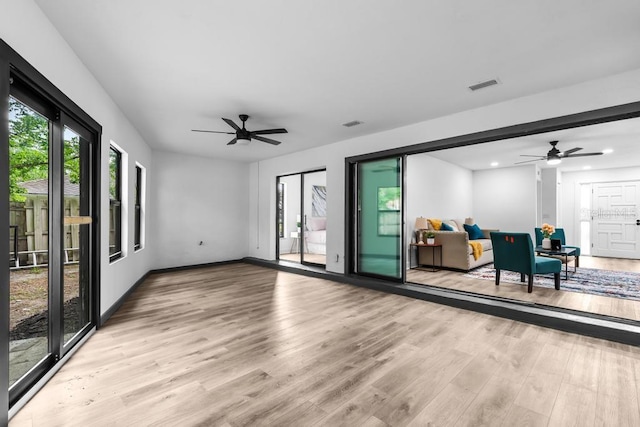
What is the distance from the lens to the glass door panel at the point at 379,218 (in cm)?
511

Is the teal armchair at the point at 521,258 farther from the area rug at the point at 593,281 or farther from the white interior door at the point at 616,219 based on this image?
the white interior door at the point at 616,219

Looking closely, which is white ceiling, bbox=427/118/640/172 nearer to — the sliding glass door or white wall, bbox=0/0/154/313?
white wall, bbox=0/0/154/313

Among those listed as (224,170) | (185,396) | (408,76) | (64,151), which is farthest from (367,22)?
(224,170)

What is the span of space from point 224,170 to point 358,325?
5635 mm

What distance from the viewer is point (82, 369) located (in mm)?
2393

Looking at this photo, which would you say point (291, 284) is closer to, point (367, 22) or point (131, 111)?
point (131, 111)

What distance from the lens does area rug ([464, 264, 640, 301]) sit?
467cm

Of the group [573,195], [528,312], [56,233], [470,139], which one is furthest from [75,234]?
[573,195]

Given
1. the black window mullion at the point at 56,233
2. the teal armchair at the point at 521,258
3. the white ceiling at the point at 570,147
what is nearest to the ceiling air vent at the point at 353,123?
the teal armchair at the point at 521,258

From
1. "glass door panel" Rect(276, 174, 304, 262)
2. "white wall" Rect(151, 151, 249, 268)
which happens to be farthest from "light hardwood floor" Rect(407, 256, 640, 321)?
"white wall" Rect(151, 151, 249, 268)

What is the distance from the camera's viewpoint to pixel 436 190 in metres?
7.65

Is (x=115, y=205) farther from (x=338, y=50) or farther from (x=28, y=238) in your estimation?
(x=338, y=50)

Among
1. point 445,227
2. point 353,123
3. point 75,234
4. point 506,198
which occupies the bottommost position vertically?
point 445,227

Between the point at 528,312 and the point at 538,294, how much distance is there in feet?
4.32
